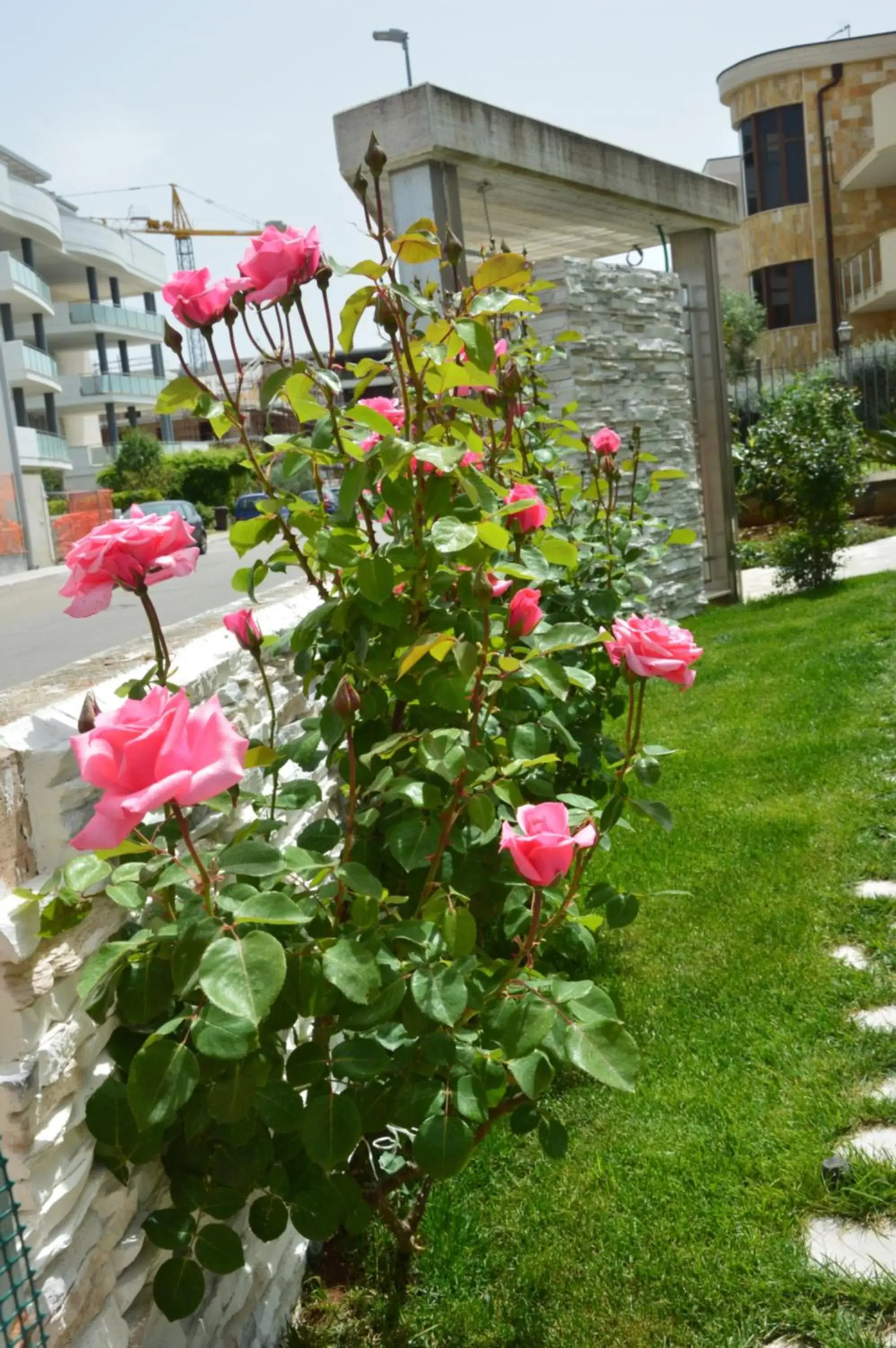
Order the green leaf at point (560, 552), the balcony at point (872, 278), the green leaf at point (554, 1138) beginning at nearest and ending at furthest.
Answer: the green leaf at point (554, 1138), the green leaf at point (560, 552), the balcony at point (872, 278)

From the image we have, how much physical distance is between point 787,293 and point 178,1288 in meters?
29.6

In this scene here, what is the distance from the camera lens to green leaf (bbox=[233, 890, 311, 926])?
1500mm

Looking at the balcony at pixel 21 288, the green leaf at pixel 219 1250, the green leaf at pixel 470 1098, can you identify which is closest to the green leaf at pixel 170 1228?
the green leaf at pixel 219 1250

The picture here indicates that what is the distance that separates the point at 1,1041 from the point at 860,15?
30.4 metres

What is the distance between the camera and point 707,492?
9.95 m

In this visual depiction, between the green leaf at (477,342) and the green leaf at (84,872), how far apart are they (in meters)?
1.03

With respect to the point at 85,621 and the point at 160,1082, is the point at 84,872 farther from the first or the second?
the point at 85,621

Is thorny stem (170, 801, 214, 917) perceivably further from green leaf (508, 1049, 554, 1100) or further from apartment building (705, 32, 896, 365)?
apartment building (705, 32, 896, 365)

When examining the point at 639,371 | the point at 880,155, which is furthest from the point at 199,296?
the point at 880,155

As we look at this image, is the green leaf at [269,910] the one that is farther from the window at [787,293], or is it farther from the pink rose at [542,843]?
the window at [787,293]

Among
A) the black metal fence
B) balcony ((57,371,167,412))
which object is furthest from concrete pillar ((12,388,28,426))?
the black metal fence

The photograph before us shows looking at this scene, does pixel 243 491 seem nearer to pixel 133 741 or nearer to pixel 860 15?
pixel 860 15

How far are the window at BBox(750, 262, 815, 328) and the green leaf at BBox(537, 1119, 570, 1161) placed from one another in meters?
28.6

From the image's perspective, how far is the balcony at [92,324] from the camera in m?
44.8
